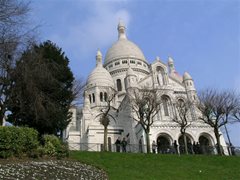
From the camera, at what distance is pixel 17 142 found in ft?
62.9

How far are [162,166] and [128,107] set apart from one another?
93.2ft

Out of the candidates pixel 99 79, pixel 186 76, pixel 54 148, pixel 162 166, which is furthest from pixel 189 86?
pixel 54 148

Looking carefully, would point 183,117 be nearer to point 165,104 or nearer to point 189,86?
point 165,104

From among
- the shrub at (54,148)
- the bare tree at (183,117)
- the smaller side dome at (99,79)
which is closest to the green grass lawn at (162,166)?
the shrub at (54,148)

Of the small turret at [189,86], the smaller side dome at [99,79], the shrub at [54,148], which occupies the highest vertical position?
the smaller side dome at [99,79]

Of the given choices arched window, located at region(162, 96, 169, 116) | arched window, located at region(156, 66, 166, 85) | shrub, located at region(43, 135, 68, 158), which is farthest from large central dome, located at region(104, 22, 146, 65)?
shrub, located at region(43, 135, 68, 158)

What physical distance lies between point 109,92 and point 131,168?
37851 mm

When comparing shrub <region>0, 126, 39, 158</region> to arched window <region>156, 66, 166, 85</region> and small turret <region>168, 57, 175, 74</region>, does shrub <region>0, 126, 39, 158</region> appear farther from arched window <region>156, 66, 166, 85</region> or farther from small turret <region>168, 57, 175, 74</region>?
small turret <region>168, 57, 175, 74</region>

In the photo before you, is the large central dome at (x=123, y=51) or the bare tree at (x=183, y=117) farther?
the large central dome at (x=123, y=51)

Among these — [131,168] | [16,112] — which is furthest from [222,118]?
[16,112]

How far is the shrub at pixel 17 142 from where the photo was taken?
18.6 m

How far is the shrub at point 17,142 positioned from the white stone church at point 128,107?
17.7 m

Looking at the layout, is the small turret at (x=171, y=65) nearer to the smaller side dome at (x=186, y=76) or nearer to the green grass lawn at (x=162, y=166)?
the smaller side dome at (x=186, y=76)

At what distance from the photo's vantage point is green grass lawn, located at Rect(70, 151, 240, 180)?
19577mm
